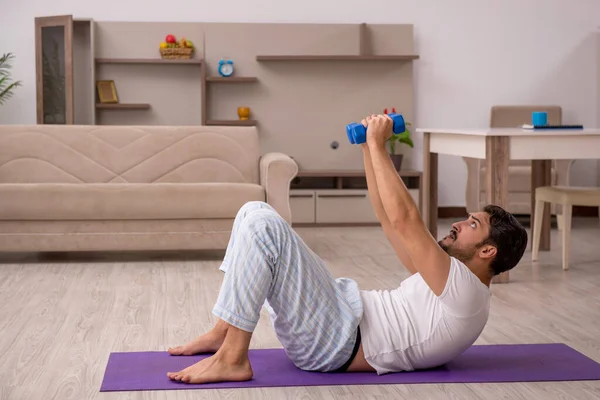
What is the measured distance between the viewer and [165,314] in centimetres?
347

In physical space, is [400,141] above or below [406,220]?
above

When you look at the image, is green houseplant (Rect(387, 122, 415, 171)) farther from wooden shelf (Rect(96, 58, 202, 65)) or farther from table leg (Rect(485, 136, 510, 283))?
table leg (Rect(485, 136, 510, 283))

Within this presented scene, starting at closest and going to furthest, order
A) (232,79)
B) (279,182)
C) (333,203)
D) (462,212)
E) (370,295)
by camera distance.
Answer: (370,295), (279,182), (333,203), (232,79), (462,212)

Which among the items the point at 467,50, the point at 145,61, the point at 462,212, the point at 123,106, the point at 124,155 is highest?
the point at 467,50

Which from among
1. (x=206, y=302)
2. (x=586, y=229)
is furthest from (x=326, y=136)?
(x=206, y=302)

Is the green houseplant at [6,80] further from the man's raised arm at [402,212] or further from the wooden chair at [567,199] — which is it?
the man's raised arm at [402,212]

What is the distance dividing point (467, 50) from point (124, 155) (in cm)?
332

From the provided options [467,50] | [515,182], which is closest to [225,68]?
[467,50]

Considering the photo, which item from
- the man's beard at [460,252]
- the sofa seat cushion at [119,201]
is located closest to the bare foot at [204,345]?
the man's beard at [460,252]

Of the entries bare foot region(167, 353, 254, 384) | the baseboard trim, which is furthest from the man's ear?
the baseboard trim

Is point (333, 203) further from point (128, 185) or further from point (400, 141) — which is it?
point (128, 185)

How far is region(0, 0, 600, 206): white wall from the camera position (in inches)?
278

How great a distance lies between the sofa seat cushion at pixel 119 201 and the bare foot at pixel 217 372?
243 centimetres

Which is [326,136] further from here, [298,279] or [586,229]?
[298,279]
